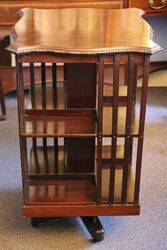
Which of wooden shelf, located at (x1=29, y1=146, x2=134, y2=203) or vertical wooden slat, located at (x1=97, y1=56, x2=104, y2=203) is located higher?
vertical wooden slat, located at (x1=97, y1=56, x2=104, y2=203)

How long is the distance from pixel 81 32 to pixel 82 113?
28 cm

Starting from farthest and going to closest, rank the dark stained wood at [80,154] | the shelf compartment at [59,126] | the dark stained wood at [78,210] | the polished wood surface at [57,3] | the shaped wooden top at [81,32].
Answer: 1. the polished wood surface at [57,3]
2. the dark stained wood at [80,154]
3. the dark stained wood at [78,210]
4. the shelf compartment at [59,126]
5. the shaped wooden top at [81,32]

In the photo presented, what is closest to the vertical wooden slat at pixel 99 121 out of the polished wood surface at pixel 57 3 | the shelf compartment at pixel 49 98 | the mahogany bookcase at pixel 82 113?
the mahogany bookcase at pixel 82 113

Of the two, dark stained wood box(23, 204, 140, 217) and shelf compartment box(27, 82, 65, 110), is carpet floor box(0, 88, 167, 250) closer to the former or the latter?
dark stained wood box(23, 204, 140, 217)

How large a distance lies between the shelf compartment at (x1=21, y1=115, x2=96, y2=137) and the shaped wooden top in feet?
0.88

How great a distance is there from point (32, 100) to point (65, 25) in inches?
12.2

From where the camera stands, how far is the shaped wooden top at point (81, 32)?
1.16 meters

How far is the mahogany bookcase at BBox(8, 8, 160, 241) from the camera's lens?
118 cm

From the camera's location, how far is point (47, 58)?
1.18 meters

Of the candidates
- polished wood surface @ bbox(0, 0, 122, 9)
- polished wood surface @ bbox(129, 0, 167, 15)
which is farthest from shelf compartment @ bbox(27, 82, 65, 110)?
polished wood surface @ bbox(129, 0, 167, 15)

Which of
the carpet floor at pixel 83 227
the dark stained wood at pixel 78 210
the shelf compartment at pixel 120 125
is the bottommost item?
the carpet floor at pixel 83 227

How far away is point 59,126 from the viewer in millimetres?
1329

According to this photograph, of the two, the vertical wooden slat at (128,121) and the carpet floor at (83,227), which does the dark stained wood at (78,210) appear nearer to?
the vertical wooden slat at (128,121)

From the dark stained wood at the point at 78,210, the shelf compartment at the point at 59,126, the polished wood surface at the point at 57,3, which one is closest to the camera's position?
the shelf compartment at the point at 59,126
